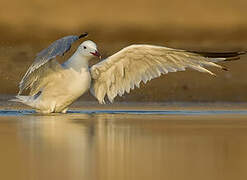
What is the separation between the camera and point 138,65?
1553cm

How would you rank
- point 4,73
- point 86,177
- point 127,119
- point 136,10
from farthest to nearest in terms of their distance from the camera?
point 136,10
point 4,73
point 127,119
point 86,177

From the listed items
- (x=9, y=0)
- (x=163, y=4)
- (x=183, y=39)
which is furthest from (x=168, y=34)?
(x=9, y=0)

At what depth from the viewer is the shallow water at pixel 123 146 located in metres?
9.17

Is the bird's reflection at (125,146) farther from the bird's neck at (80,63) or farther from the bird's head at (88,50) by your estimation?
the bird's head at (88,50)

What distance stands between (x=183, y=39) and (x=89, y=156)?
50.7 ft

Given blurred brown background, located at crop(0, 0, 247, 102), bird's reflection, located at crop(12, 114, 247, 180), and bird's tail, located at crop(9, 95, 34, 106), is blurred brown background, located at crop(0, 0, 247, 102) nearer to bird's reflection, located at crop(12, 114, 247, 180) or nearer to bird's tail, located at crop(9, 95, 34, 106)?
bird's tail, located at crop(9, 95, 34, 106)

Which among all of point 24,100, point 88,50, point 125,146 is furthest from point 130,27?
point 125,146

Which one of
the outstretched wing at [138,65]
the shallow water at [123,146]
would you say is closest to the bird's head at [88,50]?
the outstretched wing at [138,65]

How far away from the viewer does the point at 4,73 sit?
69.7ft

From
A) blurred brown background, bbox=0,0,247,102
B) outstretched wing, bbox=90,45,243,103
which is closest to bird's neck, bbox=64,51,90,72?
outstretched wing, bbox=90,45,243,103

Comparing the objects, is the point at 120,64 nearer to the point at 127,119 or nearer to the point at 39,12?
the point at 127,119

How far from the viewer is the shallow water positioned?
9.17 m

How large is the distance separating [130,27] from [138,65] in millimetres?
10576

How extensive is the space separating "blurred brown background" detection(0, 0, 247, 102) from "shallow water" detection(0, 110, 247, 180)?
6954mm
